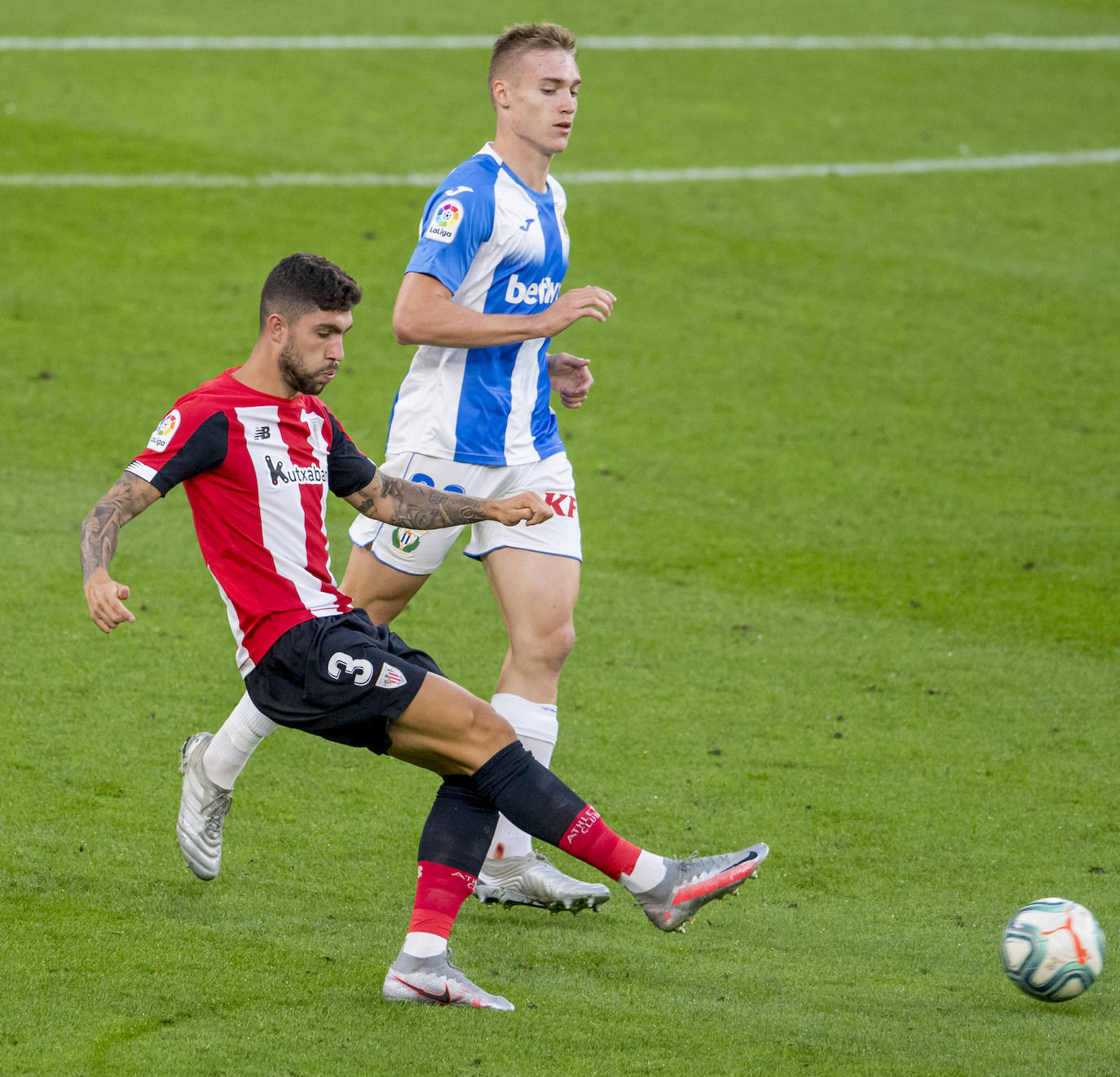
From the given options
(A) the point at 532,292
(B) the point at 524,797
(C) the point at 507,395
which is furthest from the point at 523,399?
(B) the point at 524,797

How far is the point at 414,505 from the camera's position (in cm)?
479

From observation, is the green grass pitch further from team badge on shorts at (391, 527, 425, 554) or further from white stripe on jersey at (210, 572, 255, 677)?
team badge on shorts at (391, 527, 425, 554)

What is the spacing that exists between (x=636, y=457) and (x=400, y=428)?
16.2 feet

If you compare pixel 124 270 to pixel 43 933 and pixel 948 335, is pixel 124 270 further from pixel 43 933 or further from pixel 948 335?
pixel 43 933

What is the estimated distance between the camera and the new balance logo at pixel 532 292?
17.5 ft

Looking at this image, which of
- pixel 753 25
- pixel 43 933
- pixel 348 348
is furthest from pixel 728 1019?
pixel 753 25

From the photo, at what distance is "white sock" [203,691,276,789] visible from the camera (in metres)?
5.11

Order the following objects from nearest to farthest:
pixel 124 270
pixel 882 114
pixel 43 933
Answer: pixel 43 933 < pixel 124 270 < pixel 882 114

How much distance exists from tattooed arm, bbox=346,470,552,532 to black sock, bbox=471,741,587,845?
0.75m

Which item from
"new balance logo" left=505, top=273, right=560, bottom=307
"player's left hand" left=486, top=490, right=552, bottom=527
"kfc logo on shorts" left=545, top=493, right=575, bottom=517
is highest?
"new balance logo" left=505, top=273, right=560, bottom=307

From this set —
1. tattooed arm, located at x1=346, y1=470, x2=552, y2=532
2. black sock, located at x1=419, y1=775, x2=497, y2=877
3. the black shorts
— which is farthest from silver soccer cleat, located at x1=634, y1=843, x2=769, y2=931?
tattooed arm, located at x1=346, y1=470, x2=552, y2=532

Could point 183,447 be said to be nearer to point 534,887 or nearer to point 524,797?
point 524,797

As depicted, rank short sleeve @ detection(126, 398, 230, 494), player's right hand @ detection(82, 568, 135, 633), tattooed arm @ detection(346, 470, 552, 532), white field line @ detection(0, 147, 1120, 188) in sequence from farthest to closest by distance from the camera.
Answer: white field line @ detection(0, 147, 1120, 188), tattooed arm @ detection(346, 470, 552, 532), short sleeve @ detection(126, 398, 230, 494), player's right hand @ detection(82, 568, 135, 633)

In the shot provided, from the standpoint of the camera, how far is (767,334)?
480 inches
